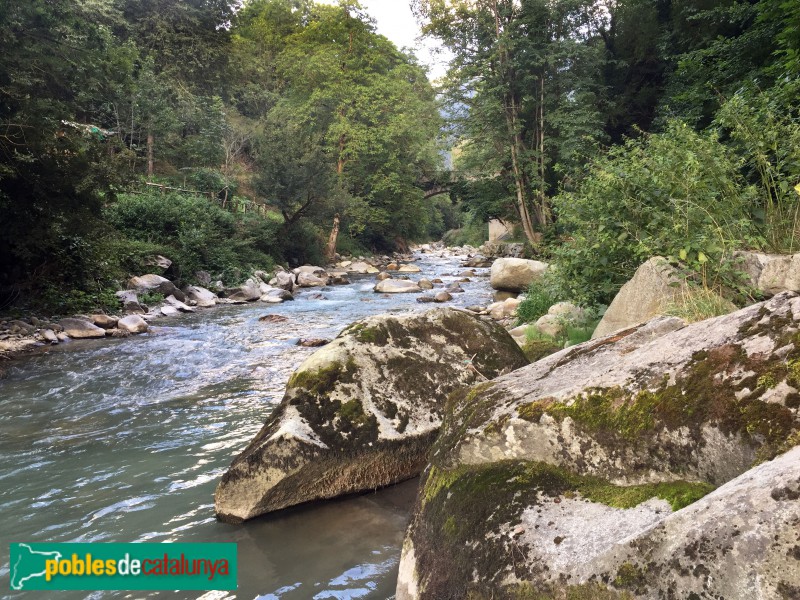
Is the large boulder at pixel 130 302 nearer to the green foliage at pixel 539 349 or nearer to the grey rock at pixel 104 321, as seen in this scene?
the grey rock at pixel 104 321

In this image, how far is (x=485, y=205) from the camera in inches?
1035

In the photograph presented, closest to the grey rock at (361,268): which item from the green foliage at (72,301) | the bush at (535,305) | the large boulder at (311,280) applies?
the large boulder at (311,280)

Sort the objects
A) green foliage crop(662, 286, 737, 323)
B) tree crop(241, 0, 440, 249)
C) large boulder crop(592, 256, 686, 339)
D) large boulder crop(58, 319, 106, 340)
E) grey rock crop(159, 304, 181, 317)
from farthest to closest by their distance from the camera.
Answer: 1. tree crop(241, 0, 440, 249)
2. grey rock crop(159, 304, 181, 317)
3. large boulder crop(58, 319, 106, 340)
4. large boulder crop(592, 256, 686, 339)
5. green foliage crop(662, 286, 737, 323)

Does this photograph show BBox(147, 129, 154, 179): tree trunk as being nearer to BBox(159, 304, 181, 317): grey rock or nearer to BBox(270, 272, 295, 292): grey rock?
BBox(270, 272, 295, 292): grey rock

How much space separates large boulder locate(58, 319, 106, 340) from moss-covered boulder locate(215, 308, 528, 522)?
8.75 metres

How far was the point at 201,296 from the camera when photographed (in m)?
16.8

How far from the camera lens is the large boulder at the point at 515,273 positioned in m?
16.6

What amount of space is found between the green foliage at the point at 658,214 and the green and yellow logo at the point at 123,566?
4.19m

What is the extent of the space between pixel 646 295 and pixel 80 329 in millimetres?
11101

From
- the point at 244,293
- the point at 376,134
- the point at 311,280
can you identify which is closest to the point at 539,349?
the point at 244,293

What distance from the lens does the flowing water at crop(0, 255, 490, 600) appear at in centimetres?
320

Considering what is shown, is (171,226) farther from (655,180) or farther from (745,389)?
(745,389)

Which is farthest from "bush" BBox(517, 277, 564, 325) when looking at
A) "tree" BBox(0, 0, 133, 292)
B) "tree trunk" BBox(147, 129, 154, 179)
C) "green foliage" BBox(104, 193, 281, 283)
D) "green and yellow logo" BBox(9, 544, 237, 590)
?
"tree trunk" BBox(147, 129, 154, 179)

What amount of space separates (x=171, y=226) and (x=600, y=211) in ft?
58.4
